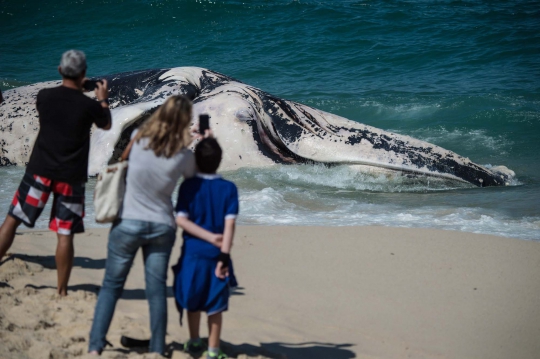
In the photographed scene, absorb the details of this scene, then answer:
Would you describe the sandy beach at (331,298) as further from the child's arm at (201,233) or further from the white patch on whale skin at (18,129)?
the white patch on whale skin at (18,129)

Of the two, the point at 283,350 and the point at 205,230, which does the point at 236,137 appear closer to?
the point at 283,350

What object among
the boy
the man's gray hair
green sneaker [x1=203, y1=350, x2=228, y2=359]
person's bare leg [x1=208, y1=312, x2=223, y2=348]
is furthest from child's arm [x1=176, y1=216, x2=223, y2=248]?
the man's gray hair

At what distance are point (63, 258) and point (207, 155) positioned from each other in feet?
4.87

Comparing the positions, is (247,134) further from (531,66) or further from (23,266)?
(531,66)

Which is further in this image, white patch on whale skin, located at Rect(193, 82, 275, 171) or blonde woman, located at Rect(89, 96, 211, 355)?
white patch on whale skin, located at Rect(193, 82, 275, 171)

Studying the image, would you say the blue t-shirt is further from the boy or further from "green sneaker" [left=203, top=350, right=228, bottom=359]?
"green sneaker" [left=203, top=350, right=228, bottom=359]

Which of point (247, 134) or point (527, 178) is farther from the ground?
point (247, 134)

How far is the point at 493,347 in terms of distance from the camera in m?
4.66

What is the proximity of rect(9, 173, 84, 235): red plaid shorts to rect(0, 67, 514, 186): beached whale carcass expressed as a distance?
182 inches

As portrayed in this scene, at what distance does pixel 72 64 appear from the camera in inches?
171

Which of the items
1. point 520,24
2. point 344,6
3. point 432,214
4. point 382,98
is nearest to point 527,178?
point 432,214

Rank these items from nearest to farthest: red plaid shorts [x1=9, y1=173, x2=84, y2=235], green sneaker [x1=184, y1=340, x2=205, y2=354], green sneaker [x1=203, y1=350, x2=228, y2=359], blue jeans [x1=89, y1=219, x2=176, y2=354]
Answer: blue jeans [x1=89, y1=219, x2=176, y2=354], green sneaker [x1=203, y1=350, x2=228, y2=359], green sneaker [x1=184, y1=340, x2=205, y2=354], red plaid shorts [x1=9, y1=173, x2=84, y2=235]

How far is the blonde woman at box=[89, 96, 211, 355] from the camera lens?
3.67 metres

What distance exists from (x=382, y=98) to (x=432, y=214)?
29.6 ft
